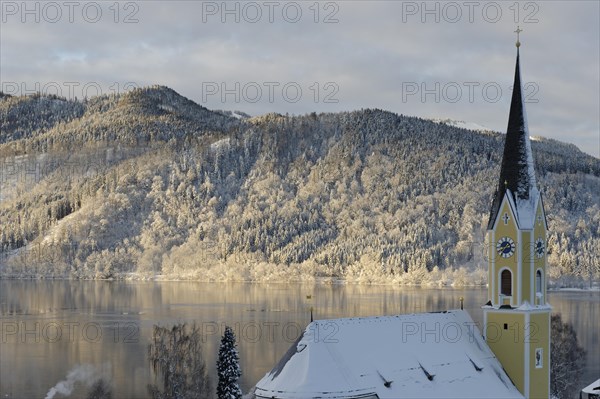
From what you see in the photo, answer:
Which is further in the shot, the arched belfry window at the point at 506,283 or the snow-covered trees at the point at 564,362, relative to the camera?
the snow-covered trees at the point at 564,362

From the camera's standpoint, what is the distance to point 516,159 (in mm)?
45781

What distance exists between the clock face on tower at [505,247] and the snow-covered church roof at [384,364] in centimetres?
423

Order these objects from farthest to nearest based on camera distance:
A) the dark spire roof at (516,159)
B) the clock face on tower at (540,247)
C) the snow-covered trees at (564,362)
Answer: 1. the snow-covered trees at (564,362)
2. the dark spire roof at (516,159)
3. the clock face on tower at (540,247)

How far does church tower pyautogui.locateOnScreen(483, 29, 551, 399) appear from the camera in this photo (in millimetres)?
43500

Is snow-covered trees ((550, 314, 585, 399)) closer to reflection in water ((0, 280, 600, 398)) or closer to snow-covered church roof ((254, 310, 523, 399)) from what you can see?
reflection in water ((0, 280, 600, 398))

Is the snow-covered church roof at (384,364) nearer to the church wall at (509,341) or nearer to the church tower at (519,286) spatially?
the church wall at (509,341)

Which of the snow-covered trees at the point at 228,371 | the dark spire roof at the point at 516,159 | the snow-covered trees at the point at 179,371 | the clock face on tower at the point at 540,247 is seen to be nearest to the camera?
the clock face on tower at the point at 540,247

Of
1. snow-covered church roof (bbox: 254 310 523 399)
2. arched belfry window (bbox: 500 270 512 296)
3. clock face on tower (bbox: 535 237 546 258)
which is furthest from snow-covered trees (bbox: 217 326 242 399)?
clock face on tower (bbox: 535 237 546 258)

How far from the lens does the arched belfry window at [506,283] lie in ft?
145

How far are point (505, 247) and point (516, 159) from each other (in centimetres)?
404

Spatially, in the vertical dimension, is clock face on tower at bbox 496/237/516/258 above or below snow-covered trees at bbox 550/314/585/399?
above

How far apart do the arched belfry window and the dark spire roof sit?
215cm

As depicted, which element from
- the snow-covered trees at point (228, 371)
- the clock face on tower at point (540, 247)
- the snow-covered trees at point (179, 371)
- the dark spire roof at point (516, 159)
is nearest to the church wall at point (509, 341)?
the clock face on tower at point (540, 247)

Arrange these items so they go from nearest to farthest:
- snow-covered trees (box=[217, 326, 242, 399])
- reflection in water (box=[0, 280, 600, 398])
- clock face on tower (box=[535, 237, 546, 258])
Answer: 1. clock face on tower (box=[535, 237, 546, 258])
2. snow-covered trees (box=[217, 326, 242, 399])
3. reflection in water (box=[0, 280, 600, 398])
